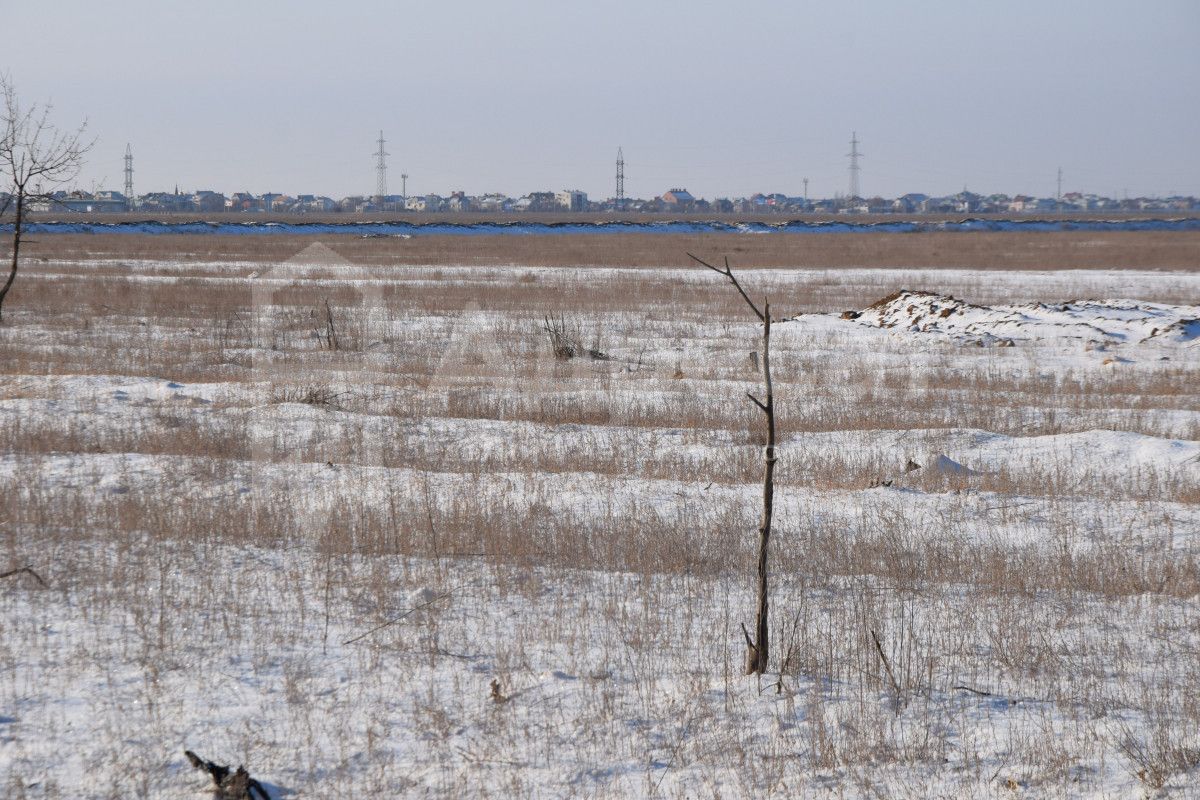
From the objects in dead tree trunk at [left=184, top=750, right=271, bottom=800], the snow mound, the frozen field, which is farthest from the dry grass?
dead tree trunk at [left=184, top=750, right=271, bottom=800]

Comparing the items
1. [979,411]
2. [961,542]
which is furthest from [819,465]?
[979,411]

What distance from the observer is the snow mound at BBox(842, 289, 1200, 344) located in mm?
21250

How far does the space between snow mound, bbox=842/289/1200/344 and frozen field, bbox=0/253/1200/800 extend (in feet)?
20.5

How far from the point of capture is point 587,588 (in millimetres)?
6539

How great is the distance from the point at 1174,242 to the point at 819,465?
209 feet

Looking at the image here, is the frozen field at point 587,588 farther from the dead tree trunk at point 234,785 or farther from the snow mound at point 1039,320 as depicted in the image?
the snow mound at point 1039,320

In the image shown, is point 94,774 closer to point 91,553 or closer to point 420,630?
point 420,630

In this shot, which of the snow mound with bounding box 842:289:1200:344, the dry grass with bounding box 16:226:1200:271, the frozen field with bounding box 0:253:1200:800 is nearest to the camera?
the frozen field with bounding box 0:253:1200:800

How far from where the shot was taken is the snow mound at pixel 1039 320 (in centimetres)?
2125

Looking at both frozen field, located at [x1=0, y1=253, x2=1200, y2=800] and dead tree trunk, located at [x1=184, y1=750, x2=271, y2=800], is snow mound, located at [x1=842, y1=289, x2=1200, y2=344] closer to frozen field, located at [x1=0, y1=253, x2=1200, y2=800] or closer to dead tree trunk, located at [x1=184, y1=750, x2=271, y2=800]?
frozen field, located at [x1=0, y1=253, x2=1200, y2=800]


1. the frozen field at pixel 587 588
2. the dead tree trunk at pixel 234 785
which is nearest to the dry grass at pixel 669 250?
the frozen field at pixel 587 588

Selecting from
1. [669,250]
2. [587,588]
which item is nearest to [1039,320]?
[587,588]

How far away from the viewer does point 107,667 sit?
5164 millimetres

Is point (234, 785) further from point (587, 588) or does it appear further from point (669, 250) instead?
point (669, 250)
